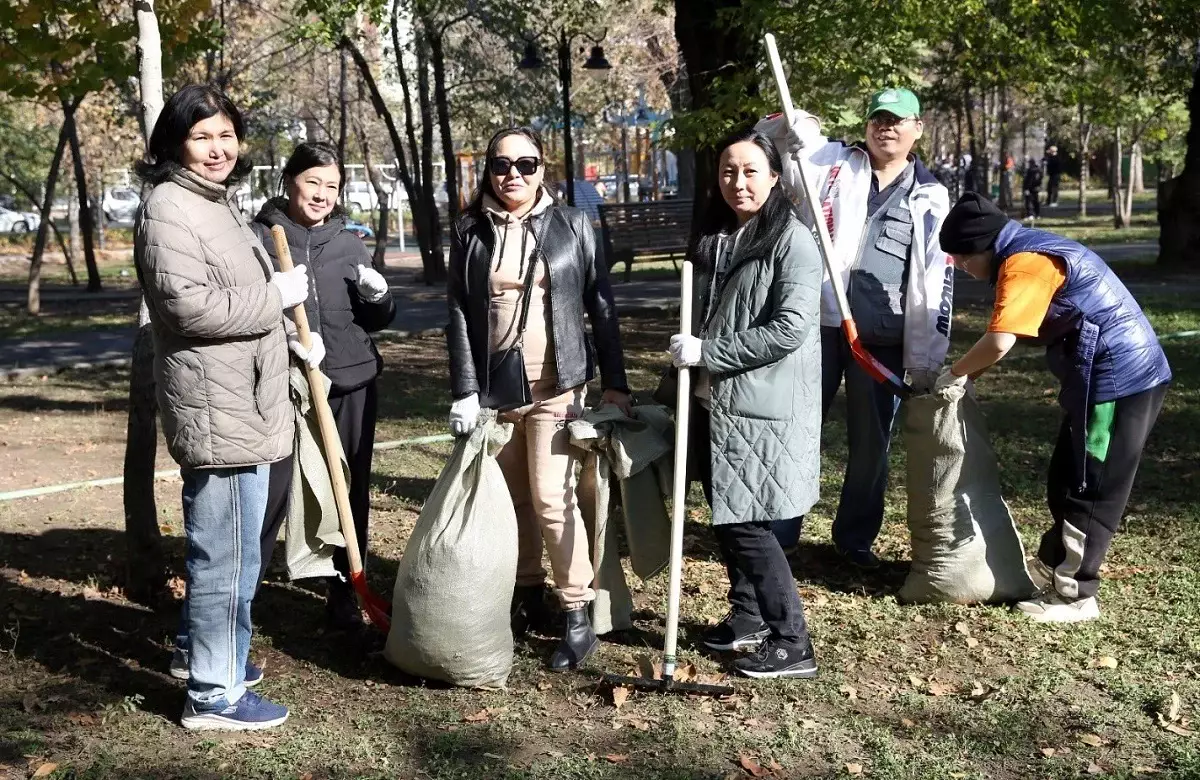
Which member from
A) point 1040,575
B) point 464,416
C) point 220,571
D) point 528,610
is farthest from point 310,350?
point 1040,575

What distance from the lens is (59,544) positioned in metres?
5.77

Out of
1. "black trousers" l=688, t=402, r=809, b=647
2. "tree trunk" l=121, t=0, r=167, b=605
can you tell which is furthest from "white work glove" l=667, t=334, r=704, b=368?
"tree trunk" l=121, t=0, r=167, b=605

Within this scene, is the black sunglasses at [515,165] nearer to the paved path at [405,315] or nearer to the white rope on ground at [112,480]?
the white rope on ground at [112,480]

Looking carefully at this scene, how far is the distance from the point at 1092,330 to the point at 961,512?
850 mm

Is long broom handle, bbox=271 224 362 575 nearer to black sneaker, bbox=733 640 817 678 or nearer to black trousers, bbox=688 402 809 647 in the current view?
black trousers, bbox=688 402 809 647

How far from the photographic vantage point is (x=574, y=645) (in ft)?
14.1

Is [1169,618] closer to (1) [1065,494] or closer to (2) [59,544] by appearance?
(1) [1065,494]

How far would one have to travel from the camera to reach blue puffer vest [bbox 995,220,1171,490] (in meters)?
4.37

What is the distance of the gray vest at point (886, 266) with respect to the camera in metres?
Result: 4.86

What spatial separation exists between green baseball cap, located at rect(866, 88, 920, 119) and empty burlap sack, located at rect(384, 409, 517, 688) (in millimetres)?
1879

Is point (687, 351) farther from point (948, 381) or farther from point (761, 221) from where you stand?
point (948, 381)

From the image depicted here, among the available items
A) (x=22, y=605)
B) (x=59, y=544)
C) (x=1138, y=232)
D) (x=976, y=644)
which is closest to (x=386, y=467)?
(x=59, y=544)

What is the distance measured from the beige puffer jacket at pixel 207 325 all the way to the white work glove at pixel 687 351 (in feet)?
3.83

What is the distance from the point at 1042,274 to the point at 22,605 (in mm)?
3920
